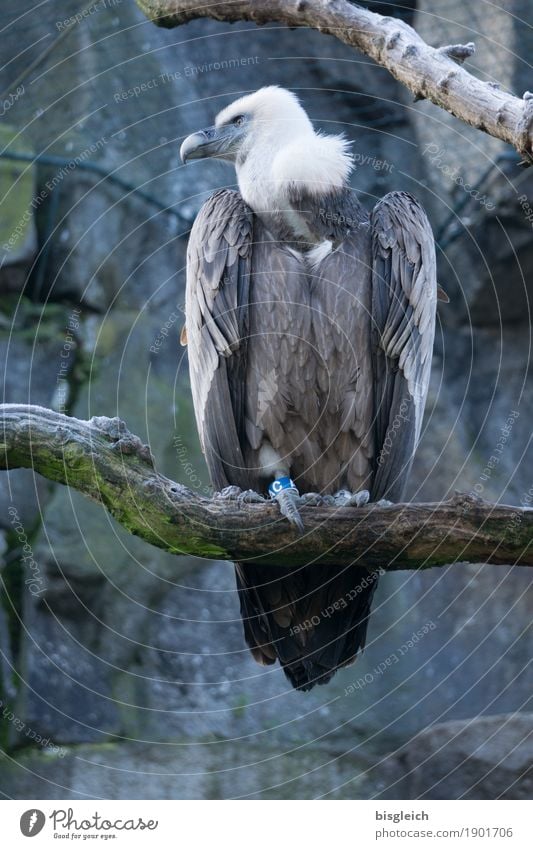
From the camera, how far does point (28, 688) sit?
19.8ft

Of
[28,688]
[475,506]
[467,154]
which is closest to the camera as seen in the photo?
[475,506]

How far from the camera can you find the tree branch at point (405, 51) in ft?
9.11

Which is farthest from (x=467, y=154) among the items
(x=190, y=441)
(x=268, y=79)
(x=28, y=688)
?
(x=28, y=688)

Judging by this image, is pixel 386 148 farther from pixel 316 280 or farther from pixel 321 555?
pixel 321 555

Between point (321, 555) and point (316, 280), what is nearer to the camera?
point (321, 555)

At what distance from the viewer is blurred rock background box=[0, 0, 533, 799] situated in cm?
593

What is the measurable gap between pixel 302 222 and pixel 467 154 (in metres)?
3.29
